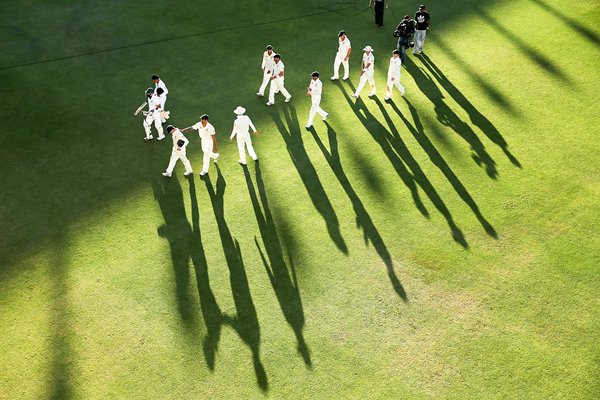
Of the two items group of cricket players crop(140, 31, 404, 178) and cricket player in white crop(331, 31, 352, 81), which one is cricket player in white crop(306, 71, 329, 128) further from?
cricket player in white crop(331, 31, 352, 81)

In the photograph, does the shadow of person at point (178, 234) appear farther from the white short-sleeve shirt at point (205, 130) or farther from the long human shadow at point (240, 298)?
the white short-sleeve shirt at point (205, 130)

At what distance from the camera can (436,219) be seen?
40.0 ft

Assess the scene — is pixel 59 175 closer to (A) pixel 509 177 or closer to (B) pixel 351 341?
(B) pixel 351 341

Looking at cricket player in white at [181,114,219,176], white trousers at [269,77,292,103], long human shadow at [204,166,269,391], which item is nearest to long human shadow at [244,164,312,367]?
long human shadow at [204,166,269,391]

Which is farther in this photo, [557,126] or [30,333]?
[557,126]

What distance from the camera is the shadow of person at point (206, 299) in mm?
Result: 9875

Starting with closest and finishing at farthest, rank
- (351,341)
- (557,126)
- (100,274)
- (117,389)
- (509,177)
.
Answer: (117,389) < (351,341) < (100,274) < (509,177) < (557,126)

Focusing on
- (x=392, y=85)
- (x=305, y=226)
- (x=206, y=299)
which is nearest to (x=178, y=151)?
(x=305, y=226)

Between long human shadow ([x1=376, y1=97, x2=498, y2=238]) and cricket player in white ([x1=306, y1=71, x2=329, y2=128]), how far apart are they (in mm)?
1795

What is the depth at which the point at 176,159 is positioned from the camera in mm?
13055

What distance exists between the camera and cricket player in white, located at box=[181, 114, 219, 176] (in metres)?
12.8

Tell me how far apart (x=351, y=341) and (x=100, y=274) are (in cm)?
509

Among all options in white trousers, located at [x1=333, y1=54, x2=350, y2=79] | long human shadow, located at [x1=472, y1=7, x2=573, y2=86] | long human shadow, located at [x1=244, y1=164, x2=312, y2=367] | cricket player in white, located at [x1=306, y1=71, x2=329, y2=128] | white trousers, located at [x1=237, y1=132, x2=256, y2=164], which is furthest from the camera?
long human shadow, located at [x1=472, y1=7, x2=573, y2=86]

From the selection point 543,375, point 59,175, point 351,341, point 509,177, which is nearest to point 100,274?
point 59,175
